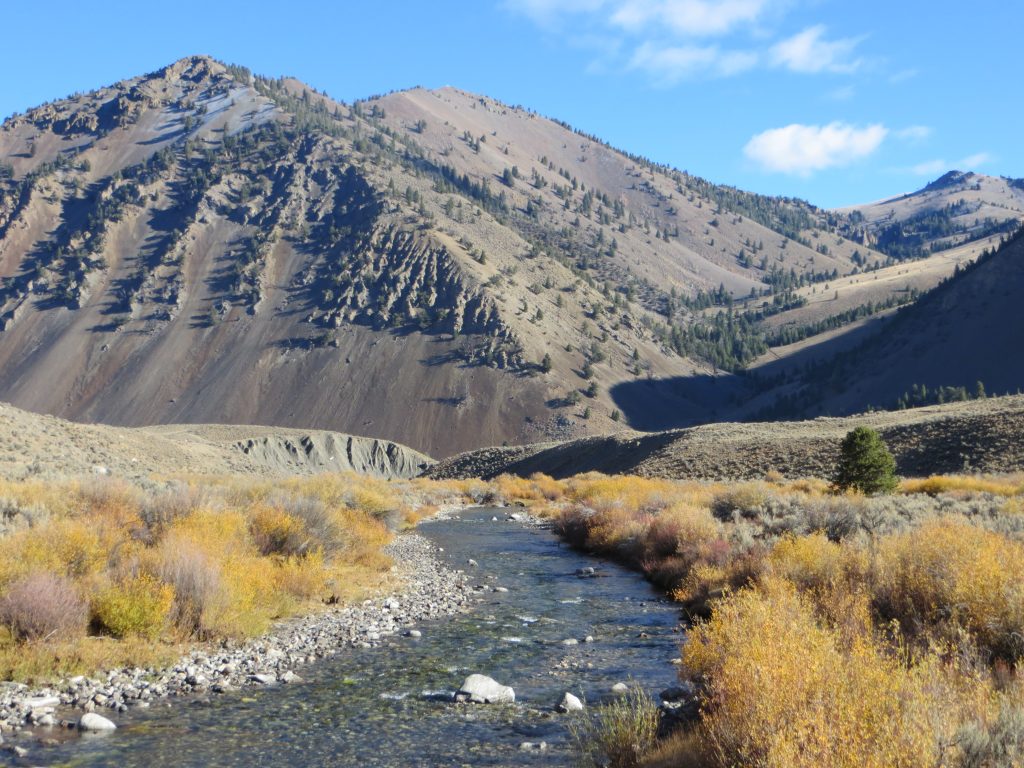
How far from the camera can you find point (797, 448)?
5159 centimetres

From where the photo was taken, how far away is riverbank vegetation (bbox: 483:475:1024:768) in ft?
16.6

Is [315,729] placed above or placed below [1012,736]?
below

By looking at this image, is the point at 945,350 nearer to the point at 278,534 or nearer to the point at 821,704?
the point at 278,534

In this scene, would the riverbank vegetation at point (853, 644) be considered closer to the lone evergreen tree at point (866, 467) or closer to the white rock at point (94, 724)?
the white rock at point (94, 724)

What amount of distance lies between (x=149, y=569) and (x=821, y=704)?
10912 mm

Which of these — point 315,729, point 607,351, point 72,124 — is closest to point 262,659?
point 315,729

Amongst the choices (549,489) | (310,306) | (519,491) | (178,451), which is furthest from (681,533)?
(310,306)

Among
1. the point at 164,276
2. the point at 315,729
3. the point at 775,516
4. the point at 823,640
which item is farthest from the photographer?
the point at 164,276

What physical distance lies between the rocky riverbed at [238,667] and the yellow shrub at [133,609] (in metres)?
0.77

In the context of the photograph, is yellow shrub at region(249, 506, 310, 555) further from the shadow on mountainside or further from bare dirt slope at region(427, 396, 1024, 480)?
the shadow on mountainside

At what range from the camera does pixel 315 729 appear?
908 cm

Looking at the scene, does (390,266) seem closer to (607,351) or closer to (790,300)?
(607,351)

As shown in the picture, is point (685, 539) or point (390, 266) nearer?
point (685, 539)

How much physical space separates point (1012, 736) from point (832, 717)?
1.15m
